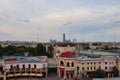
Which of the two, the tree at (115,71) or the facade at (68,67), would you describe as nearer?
the tree at (115,71)

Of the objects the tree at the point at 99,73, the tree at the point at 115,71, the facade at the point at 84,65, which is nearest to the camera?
the tree at the point at 99,73

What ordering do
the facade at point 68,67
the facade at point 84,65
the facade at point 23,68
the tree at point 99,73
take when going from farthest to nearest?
the facade at point 68,67 < the facade at point 84,65 < the facade at point 23,68 < the tree at point 99,73

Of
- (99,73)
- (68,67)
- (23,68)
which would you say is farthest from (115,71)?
(23,68)

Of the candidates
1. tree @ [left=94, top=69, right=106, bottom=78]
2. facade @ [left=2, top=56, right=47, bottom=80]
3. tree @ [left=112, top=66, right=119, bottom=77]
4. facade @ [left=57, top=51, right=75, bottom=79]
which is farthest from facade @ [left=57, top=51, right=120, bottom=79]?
facade @ [left=2, top=56, right=47, bottom=80]

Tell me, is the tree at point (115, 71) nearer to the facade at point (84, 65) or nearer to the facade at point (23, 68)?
the facade at point (84, 65)

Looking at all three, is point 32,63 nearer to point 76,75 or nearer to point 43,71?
point 43,71

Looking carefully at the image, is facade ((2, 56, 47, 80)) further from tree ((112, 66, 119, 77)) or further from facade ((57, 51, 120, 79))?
tree ((112, 66, 119, 77))

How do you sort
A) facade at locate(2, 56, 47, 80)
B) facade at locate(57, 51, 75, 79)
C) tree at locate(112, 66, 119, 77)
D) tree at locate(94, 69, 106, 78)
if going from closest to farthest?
tree at locate(94, 69, 106, 78)
tree at locate(112, 66, 119, 77)
facade at locate(2, 56, 47, 80)
facade at locate(57, 51, 75, 79)

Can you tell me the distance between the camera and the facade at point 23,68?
181ft

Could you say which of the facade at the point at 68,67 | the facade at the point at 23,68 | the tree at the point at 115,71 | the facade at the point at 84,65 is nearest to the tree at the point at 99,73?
the facade at the point at 84,65

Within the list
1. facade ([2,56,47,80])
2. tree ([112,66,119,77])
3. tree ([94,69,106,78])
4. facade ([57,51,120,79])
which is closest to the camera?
tree ([94,69,106,78])

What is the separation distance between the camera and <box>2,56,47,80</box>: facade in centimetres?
5503

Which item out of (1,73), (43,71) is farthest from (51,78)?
(1,73)

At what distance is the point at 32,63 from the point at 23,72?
265 centimetres
